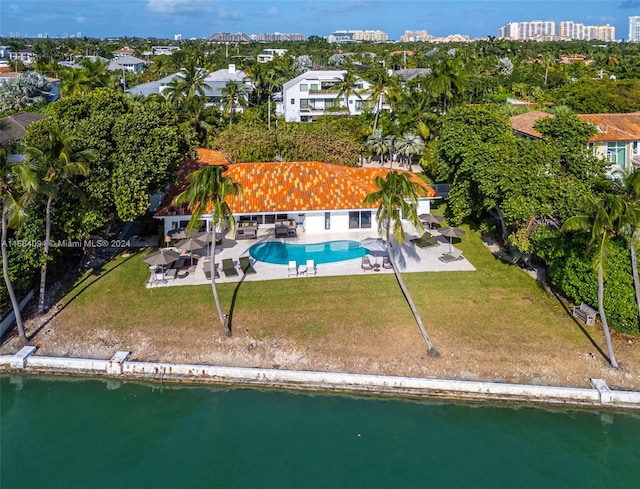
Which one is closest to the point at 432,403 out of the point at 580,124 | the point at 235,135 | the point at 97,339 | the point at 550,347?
the point at 550,347

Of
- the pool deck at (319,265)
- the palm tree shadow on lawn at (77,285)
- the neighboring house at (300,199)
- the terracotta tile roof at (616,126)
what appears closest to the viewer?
the palm tree shadow on lawn at (77,285)

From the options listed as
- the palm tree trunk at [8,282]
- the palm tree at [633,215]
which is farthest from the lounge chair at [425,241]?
the palm tree trunk at [8,282]

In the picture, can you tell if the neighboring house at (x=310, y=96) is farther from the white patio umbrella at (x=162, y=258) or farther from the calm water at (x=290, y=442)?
the calm water at (x=290, y=442)

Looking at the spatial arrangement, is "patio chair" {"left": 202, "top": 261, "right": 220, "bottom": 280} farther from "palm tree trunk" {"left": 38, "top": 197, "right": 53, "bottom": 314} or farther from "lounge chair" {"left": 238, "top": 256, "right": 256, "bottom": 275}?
"palm tree trunk" {"left": 38, "top": 197, "right": 53, "bottom": 314}

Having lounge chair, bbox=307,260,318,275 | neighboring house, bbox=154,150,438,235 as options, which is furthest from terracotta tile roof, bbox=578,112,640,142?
lounge chair, bbox=307,260,318,275

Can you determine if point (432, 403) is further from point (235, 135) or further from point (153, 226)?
point (235, 135)
